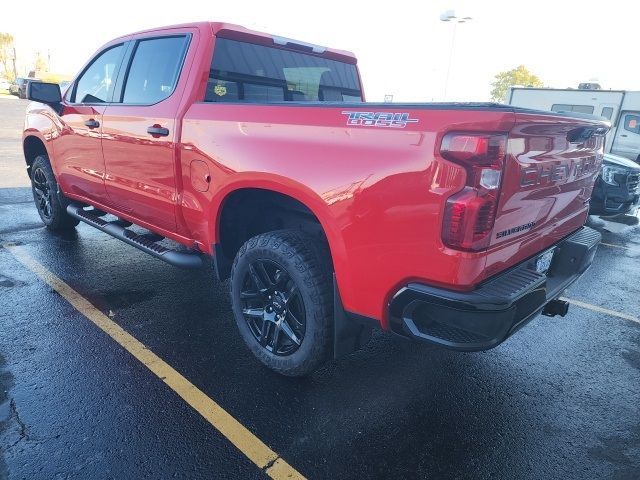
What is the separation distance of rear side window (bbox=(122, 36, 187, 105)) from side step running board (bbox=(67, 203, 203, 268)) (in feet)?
3.52

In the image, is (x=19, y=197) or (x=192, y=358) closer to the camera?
(x=192, y=358)

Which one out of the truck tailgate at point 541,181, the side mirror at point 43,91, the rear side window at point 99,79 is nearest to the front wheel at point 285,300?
the truck tailgate at point 541,181

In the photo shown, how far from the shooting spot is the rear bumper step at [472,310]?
1.88 metres

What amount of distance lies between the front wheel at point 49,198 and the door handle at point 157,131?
2309mm

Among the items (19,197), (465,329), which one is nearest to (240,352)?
(465,329)

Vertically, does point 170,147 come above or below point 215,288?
above

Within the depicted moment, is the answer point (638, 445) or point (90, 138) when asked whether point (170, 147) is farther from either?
point (638, 445)

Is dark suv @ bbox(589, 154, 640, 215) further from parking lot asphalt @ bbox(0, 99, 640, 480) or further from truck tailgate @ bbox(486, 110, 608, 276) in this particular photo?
truck tailgate @ bbox(486, 110, 608, 276)

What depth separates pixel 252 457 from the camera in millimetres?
2152

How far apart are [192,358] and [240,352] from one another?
0.32 meters

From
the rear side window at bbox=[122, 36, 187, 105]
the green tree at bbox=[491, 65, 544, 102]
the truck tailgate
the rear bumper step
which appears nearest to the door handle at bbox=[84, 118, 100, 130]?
the rear side window at bbox=[122, 36, 187, 105]

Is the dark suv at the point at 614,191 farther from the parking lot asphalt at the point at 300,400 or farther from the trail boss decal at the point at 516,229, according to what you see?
the trail boss decal at the point at 516,229

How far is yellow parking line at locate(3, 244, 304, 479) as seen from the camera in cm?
213

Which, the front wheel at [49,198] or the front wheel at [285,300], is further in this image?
the front wheel at [49,198]
